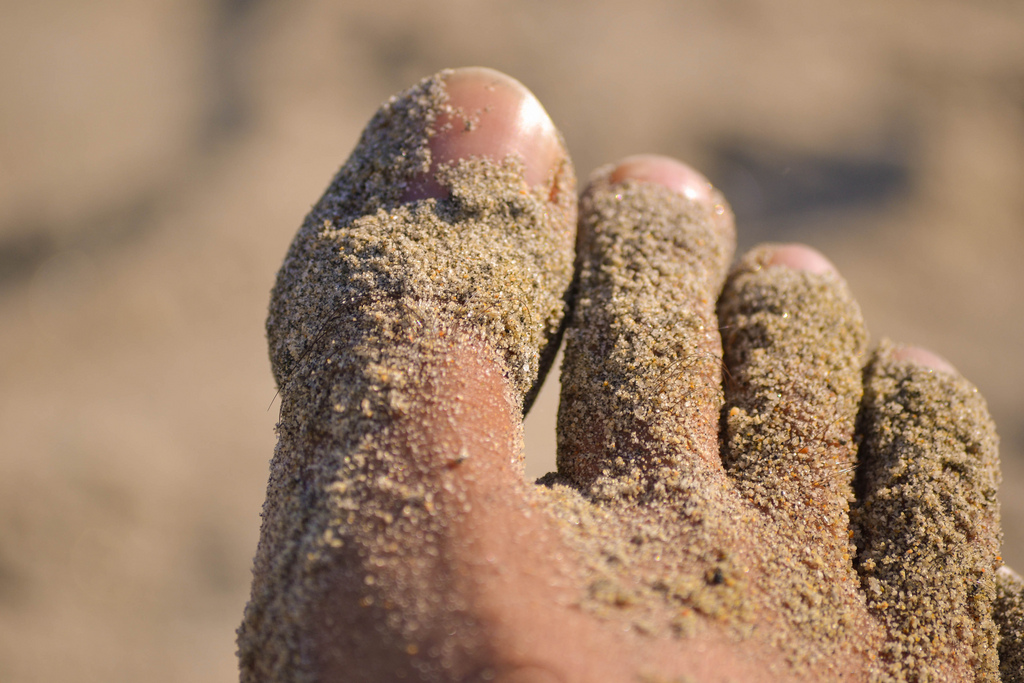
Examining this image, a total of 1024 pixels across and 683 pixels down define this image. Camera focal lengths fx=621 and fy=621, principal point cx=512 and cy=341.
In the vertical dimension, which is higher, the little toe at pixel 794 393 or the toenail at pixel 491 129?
the toenail at pixel 491 129

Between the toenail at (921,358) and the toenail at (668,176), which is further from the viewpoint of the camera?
the toenail at (668,176)

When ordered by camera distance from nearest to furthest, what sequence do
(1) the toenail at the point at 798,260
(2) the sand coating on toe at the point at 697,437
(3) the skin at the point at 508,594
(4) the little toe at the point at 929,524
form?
(3) the skin at the point at 508,594 < (2) the sand coating on toe at the point at 697,437 < (4) the little toe at the point at 929,524 < (1) the toenail at the point at 798,260

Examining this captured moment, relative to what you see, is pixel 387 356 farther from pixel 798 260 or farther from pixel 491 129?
pixel 798 260

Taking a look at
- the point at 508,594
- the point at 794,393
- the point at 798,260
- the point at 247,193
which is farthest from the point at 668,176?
the point at 247,193

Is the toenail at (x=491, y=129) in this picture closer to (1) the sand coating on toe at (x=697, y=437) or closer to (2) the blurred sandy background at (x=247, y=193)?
(1) the sand coating on toe at (x=697, y=437)

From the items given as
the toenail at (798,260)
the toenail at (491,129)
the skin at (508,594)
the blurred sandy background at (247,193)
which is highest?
the blurred sandy background at (247,193)

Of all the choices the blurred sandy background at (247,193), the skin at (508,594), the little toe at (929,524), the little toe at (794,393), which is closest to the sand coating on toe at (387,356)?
the skin at (508,594)

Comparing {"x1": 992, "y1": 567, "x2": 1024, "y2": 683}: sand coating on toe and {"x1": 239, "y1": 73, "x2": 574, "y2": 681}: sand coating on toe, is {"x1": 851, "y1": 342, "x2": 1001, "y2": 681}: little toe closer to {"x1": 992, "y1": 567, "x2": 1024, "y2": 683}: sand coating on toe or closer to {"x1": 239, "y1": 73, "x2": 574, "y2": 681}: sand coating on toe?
{"x1": 992, "y1": 567, "x2": 1024, "y2": 683}: sand coating on toe
